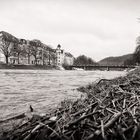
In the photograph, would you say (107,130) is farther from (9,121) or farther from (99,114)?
(9,121)

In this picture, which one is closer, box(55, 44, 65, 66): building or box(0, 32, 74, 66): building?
box(0, 32, 74, 66): building

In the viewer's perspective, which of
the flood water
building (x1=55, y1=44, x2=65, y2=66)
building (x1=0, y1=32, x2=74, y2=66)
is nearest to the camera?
the flood water

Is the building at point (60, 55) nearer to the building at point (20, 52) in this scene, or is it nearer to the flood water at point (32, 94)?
the building at point (20, 52)

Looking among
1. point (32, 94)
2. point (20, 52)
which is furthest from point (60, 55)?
point (32, 94)

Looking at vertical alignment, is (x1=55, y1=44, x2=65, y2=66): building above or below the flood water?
above

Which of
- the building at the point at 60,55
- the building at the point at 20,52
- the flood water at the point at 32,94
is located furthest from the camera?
the building at the point at 60,55

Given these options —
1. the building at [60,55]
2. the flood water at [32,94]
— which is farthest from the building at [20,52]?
the flood water at [32,94]

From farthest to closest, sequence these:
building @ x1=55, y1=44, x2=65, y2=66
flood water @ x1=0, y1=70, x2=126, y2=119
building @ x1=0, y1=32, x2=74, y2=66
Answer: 1. building @ x1=55, y1=44, x2=65, y2=66
2. building @ x1=0, y1=32, x2=74, y2=66
3. flood water @ x1=0, y1=70, x2=126, y2=119

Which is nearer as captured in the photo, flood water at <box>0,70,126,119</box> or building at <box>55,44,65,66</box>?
flood water at <box>0,70,126,119</box>

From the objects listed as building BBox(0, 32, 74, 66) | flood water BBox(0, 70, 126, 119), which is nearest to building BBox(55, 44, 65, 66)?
building BBox(0, 32, 74, 66)

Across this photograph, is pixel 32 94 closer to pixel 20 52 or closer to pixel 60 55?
pixel 20 52

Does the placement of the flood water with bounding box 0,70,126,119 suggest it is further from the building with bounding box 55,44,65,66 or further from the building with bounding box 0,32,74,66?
the building with bounding box 55,44,65,66

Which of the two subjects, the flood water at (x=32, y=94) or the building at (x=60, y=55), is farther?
the building at (x=60, y=55)

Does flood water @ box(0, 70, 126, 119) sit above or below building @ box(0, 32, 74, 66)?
below
